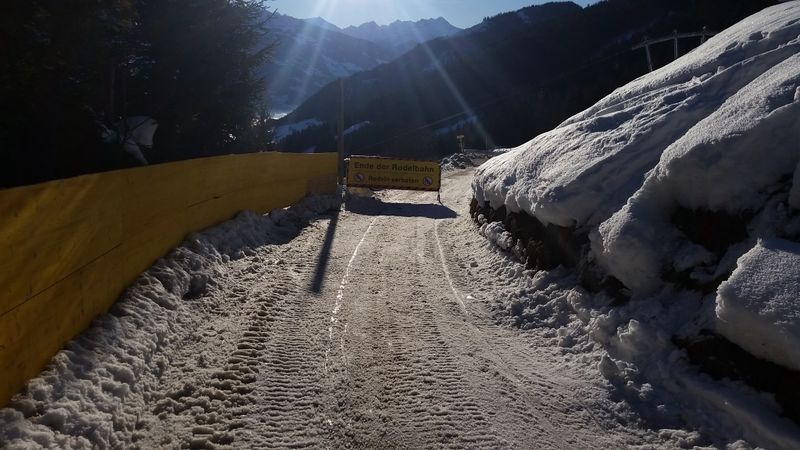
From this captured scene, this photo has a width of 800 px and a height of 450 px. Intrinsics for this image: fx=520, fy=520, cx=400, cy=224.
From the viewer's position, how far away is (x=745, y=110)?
500cm

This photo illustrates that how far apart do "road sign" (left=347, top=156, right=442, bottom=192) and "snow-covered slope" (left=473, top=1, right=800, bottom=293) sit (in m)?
11.0

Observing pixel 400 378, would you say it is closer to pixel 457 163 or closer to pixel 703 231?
pixel 703 231

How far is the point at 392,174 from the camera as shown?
2027 cm

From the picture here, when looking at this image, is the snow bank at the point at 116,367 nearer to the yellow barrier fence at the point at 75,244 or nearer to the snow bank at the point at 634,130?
the yellow barrier fence at the point at 75,244

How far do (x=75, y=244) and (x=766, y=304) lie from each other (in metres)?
5.18

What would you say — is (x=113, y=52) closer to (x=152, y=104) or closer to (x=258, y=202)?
(x=152, y=104)

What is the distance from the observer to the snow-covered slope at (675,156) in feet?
14.9

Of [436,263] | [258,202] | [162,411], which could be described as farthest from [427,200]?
[162,411]

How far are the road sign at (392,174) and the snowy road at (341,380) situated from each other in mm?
12560

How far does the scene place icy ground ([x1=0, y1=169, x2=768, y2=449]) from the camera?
353 cm

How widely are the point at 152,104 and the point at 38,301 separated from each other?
558 inches

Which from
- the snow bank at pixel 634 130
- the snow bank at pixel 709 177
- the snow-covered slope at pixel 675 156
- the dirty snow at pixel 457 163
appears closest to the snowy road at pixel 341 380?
the snow bank at pixel 709 177

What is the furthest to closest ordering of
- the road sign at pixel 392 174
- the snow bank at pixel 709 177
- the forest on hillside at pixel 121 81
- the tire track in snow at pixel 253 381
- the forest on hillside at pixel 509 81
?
the forest on hillside at pixel 509 81 < the road sign at pixel 392 174 < the forest on hillside at pixel 121 81 < the snow bank at pixel 709 177 < the tire track in snow at pixel 253 381

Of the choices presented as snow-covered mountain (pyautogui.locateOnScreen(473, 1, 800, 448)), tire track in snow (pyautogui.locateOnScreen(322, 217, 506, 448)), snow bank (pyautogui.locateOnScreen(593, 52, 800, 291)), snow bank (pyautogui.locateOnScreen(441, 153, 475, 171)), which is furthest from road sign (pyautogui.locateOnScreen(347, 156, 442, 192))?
snow bank (pyautogui.locateOnScreen(441, 153, 475, 171))
